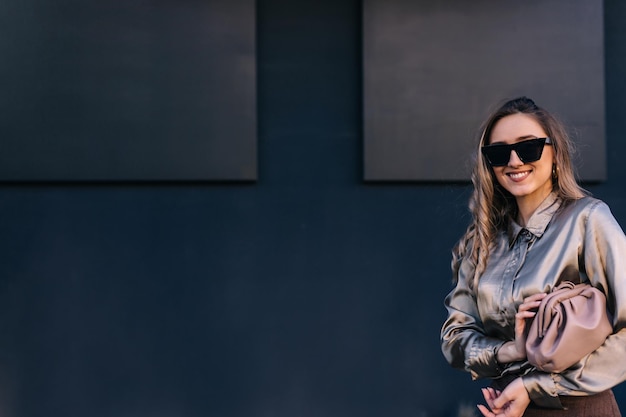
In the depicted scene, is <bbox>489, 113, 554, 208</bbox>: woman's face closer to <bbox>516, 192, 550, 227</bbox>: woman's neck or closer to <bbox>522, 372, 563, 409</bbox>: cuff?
<bbox>516, 192, 550, 227</bbox>: woman's neck

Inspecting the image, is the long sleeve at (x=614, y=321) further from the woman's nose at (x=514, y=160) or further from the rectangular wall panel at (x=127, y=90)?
the rectangular wall panel at (x=127, y=90)

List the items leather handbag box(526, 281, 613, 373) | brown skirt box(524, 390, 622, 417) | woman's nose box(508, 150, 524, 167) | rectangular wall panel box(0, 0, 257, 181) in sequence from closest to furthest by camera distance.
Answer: leather handbag box(526, 281, 613, 373)
brown skirt box(524, 390, 622, 417)
woman's nose box(508, 150, 524, 167)
rectangular wall panel box(0, 0, 257, 181)

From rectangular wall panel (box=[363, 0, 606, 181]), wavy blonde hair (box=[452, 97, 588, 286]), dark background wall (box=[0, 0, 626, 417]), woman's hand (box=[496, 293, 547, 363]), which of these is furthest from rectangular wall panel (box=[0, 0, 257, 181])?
woman's hand (box=[496, 293, 547, 363])

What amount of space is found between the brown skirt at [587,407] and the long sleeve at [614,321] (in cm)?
6

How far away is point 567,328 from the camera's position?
6.26ft

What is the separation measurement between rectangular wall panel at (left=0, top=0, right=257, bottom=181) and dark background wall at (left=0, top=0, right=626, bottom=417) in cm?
16

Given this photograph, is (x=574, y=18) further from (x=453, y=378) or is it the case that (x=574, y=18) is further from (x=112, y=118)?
(x=112, y=118)

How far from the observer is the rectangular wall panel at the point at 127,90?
4.71 meters

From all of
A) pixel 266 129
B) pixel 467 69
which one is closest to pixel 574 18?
pixel 467 69

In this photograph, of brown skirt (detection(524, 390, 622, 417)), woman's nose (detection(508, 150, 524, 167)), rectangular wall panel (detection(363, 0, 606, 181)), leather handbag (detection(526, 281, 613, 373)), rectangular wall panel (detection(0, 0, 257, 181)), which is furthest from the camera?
rectangular wall panel (detection(363, 0, 606, 181))

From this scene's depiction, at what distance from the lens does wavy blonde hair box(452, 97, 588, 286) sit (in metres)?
2.16

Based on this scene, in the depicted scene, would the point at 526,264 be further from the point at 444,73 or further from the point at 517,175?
the point at 444,73

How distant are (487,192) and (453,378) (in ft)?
9.30

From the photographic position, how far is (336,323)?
16.0 feet
